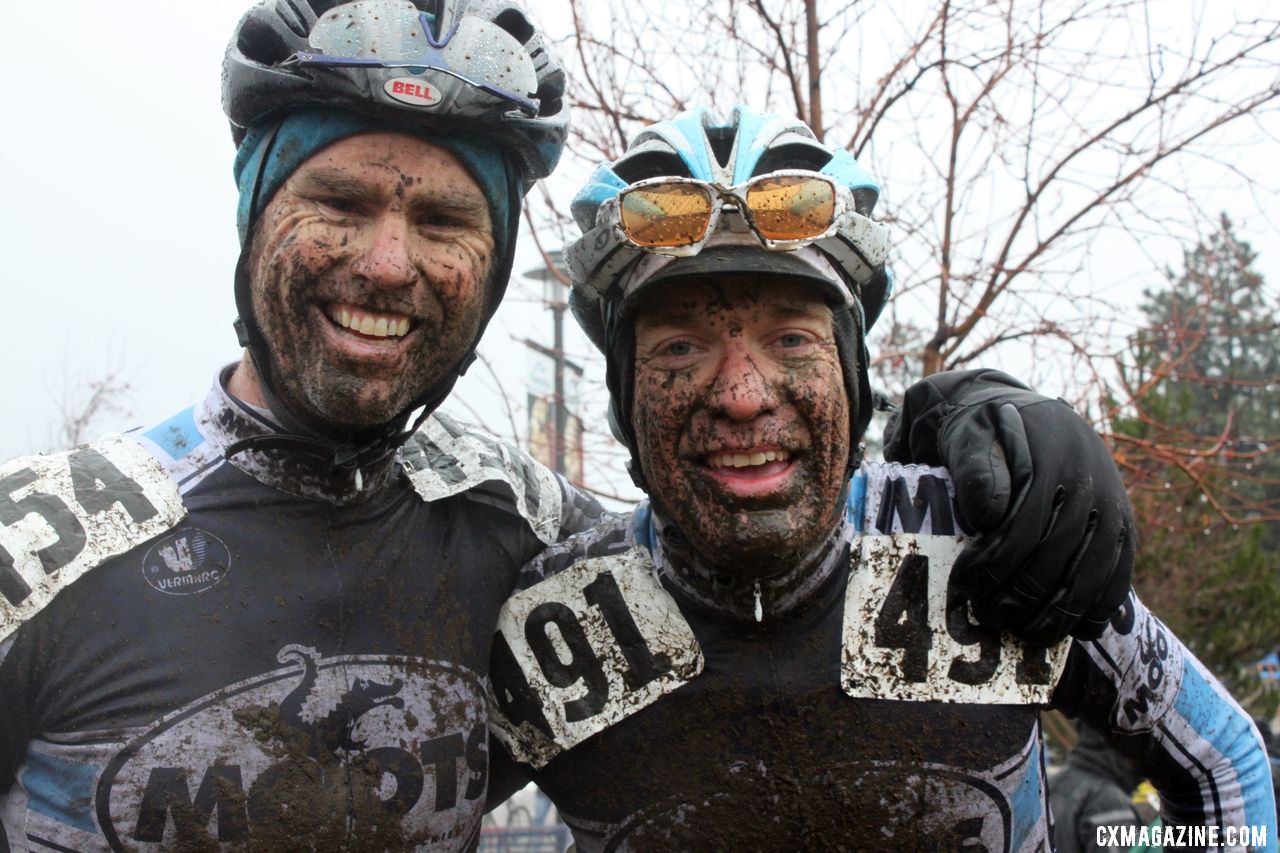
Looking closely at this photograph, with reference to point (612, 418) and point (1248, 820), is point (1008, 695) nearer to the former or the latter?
point (1248, 820)

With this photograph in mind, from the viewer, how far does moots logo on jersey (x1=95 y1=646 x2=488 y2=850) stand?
229 cm

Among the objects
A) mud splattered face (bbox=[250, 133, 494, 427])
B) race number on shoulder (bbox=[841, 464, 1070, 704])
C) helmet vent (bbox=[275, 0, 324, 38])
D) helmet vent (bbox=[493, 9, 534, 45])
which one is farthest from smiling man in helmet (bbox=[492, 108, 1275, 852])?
helmet vent (bbox=[275, 0, 324, 38])

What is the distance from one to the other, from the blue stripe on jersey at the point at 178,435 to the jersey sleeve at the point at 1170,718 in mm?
2074

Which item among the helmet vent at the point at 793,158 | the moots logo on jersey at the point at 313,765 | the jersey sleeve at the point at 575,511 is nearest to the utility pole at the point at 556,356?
the jersey sleeve at the point at 575,511

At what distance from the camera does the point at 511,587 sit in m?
2.85

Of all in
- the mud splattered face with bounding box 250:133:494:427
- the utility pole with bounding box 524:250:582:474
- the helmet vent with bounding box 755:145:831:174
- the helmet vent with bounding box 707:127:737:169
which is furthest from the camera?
the utility pole with bounding box 524:250:582:474

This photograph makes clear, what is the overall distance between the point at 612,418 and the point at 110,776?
139cm

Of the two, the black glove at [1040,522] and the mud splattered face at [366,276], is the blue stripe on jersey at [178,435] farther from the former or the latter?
the black glove at [1040,522]

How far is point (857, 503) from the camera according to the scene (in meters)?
2.77

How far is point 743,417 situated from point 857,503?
1.58 feet

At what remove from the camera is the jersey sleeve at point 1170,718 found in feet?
8.41

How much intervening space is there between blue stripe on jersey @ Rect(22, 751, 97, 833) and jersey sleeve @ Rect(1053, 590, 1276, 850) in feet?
6.81

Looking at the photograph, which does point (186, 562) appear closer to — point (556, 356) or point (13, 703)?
point (13, 703)

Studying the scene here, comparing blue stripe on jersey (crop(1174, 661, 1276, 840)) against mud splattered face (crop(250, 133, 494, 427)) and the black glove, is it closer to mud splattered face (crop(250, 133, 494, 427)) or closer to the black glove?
the black glove
